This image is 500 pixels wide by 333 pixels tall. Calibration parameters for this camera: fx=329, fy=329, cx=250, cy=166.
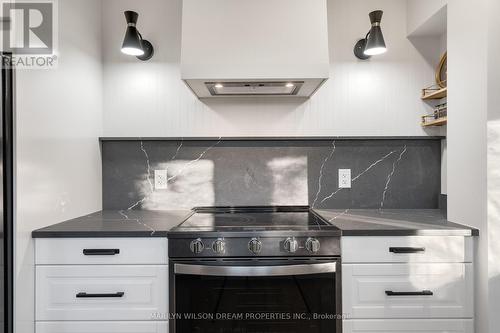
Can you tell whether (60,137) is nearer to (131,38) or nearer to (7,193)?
(7,193)

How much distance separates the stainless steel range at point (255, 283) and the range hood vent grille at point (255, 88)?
0.72 m

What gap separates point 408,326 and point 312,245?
559 mm

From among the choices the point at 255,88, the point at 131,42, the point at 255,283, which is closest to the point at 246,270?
the point at 255,283

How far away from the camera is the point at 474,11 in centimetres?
138

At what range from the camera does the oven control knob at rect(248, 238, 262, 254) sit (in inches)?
54.5

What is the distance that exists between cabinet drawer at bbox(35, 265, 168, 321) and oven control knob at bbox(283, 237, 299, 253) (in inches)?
20.6

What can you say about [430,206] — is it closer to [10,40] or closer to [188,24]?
[188,24]

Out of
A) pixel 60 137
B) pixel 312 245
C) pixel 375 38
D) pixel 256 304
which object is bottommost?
pixel 256 304

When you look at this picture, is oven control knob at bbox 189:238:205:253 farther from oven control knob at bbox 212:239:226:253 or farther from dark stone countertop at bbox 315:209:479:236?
dark stone countertop at bbox 315:209:479:236

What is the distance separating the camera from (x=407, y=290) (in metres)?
1.42

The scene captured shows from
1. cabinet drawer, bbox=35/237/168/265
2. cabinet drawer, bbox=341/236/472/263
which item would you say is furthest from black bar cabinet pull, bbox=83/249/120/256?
cabinet drawer, bbox=341/236/472/263

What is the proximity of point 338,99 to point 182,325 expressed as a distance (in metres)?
1.49

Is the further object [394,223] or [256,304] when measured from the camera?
[394,223]

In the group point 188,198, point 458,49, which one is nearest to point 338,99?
point 458,49
